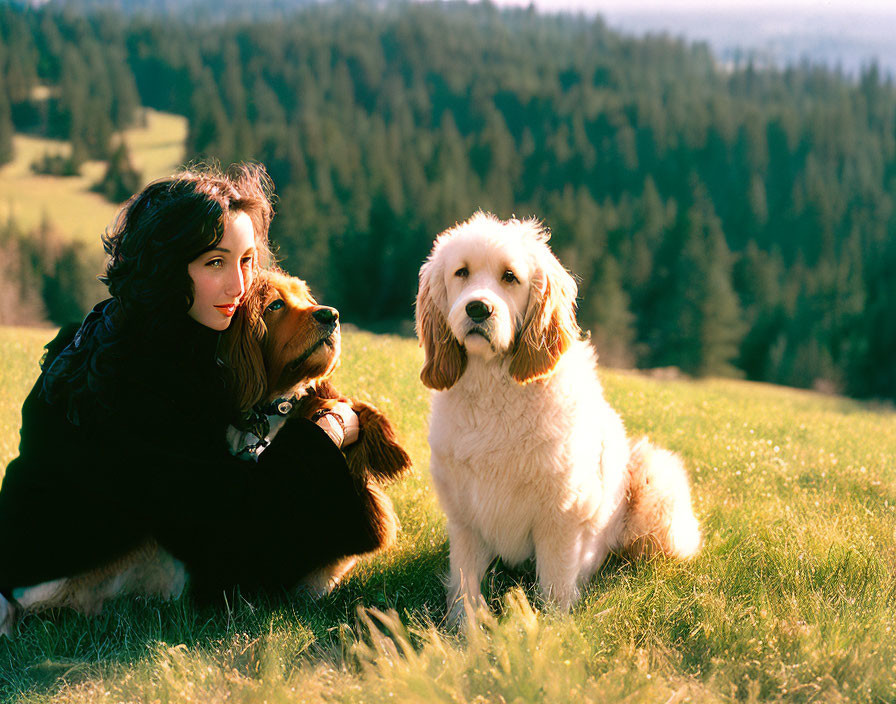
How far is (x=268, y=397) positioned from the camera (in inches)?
160

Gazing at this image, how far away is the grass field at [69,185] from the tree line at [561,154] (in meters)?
3.03

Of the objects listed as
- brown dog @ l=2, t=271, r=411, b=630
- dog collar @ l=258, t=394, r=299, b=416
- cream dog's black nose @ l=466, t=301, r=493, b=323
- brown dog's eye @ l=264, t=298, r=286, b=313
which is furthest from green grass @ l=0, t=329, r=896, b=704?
brown dog's eye @ l=264, t=298, r=286, b=313

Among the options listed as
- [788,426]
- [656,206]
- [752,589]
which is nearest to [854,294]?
[656,206]

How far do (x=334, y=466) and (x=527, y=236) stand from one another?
5.11 ft

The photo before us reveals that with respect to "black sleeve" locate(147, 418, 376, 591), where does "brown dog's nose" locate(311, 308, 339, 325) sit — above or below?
above

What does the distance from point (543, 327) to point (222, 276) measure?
5.26 ft

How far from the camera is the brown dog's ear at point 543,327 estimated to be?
150 inches

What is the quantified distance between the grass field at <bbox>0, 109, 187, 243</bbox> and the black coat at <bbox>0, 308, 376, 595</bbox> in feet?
252

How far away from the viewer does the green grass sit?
3.26 metres

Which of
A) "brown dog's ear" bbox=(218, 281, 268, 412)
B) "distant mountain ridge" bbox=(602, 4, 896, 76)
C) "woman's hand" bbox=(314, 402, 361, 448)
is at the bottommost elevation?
"woman's hand" bbox=(314, 402, 361, 448)

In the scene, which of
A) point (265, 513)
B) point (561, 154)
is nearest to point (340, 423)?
point (265, 513)

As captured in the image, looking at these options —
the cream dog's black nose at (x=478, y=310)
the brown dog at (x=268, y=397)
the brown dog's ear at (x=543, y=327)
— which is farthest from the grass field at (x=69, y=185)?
the cream dog's black nose at (x=478, y=310)

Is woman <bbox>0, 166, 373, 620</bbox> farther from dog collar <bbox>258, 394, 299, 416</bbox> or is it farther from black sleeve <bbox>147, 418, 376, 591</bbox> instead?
dog collar <bbox>258, 394, 299, 416</bbox>

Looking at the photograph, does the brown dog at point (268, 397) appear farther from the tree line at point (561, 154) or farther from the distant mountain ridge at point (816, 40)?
the distant mountain ridge at point (816, 40)
